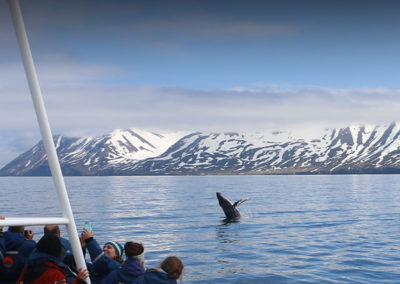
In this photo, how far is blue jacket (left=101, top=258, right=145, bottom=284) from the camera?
781 centimetres

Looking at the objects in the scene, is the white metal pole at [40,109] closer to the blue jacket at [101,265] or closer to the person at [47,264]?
the person at [47,264]

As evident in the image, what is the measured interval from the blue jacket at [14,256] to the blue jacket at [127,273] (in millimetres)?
2015

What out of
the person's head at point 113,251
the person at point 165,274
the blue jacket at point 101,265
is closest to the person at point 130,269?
the blue jacket at point 101,265

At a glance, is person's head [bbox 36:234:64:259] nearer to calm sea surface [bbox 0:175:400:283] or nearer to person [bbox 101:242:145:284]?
person [bbox 101:242:145:284]

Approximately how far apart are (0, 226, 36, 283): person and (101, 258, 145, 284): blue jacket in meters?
2.02

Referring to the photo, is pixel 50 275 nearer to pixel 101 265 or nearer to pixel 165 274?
pixel 165 274

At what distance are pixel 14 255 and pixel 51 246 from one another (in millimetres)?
2989

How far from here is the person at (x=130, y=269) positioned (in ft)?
25.6

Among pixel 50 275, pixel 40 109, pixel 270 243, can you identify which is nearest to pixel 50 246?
pixel 50 275

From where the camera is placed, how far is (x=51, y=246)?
6625 millimetres

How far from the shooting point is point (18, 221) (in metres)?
4.59

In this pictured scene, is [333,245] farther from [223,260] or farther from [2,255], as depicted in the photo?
[2,255]

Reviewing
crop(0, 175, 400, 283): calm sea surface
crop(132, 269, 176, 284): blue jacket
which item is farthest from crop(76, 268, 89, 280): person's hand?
crop(0, 175, 400, 283): calm sea surface

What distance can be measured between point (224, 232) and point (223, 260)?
10.7m
